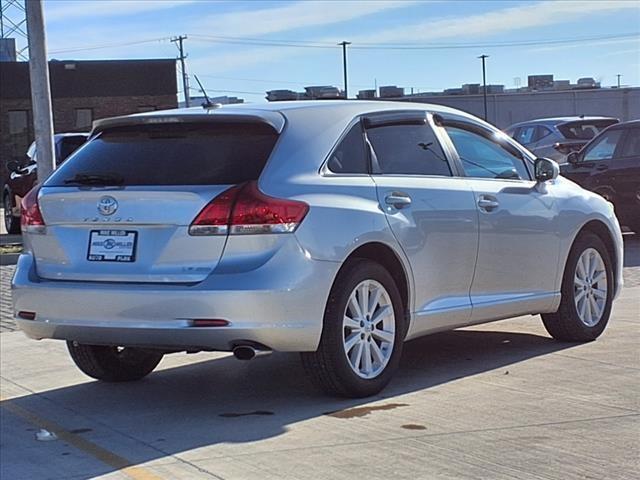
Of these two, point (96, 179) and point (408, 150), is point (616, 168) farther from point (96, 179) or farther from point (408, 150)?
point (96, 179)

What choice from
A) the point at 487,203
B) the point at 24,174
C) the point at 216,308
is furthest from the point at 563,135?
the point at 216,308

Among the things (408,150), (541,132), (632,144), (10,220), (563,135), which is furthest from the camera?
(541,132)

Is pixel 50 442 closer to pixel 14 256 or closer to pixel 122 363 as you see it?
pixel 122 363

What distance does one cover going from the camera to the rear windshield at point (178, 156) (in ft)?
19.8

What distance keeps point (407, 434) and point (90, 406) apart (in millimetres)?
2120

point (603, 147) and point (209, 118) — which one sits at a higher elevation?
point (209, 118)

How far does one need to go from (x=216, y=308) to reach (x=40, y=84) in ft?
32.5

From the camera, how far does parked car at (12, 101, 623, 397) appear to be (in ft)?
19.1

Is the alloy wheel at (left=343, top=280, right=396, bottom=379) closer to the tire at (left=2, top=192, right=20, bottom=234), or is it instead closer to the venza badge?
the venza badge

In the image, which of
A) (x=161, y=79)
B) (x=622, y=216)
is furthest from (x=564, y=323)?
(x=161, y=79)

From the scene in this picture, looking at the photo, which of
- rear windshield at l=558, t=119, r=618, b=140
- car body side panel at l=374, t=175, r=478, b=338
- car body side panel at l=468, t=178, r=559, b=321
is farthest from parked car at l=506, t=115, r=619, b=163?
car body side panel at l=374, t=175, r=478, b=338

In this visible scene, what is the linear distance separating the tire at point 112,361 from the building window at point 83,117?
39.1 m

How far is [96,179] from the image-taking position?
6.31m

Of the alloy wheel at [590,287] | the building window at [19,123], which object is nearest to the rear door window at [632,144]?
the alloy wheel at [590,287]
